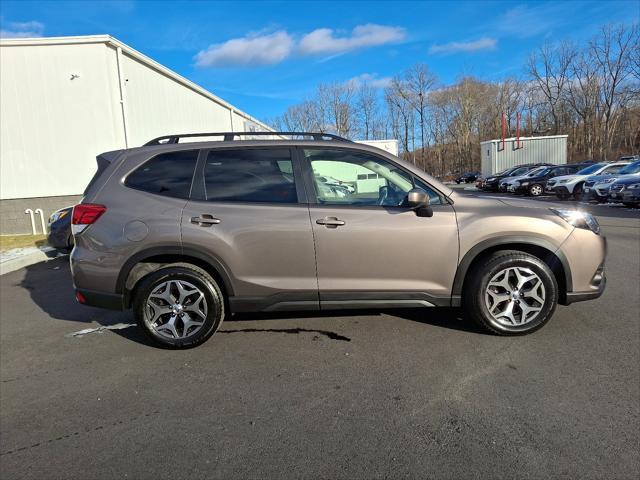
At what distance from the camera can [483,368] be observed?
3.34 meters

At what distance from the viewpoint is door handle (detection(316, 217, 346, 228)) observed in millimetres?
3727

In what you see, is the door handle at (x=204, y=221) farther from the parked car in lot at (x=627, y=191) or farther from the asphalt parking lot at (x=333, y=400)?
the parked car in lot at (x=627, y=191)

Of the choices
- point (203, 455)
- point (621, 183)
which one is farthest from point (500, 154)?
point (203, 455)

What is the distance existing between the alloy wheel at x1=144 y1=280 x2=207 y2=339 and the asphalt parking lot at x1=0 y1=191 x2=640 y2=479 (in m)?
0.22

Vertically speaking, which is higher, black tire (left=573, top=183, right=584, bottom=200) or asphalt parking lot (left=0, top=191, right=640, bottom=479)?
black tire (left=573, top=183, right=584, bottom=200)

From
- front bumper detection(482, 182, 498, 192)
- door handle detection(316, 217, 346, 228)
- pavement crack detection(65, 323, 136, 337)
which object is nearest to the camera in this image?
door handle detection(316, 217, 346, 228)

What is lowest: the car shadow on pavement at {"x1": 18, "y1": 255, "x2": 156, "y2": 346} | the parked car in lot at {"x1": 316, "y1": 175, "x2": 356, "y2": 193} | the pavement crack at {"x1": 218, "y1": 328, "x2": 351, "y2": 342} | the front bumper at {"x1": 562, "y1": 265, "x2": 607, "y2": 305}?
the pavement crack at {"x1": 218, "y1": 328, "x2": 351, "y2": 342}

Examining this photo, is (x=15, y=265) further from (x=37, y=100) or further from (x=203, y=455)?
(x=203, y=455)

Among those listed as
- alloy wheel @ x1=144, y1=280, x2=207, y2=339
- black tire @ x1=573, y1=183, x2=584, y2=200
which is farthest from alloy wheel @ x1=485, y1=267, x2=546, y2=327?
black tire @ x1=573, y1=183, x2=584, y2=200

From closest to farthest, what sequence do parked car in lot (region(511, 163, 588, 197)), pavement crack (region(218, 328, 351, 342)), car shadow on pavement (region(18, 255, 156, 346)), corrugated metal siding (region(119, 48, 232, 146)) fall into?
1. pavement crack (region(218, 328, 351, 342))
2. car shadow on pavement (region(18, 255, 156, 346))
3. corrugated metal siding (region(119, 48, 232, 146))
4. parked car in lot (region(511, 163, 588, 197))

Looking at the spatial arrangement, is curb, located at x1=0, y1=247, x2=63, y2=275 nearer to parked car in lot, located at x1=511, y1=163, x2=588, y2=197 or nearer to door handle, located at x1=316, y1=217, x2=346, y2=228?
door handle, located at x1=316, y1=217, x2=346, y2=228

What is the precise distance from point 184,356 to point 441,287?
2408 millimetres

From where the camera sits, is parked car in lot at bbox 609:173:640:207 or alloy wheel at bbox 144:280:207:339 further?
parked car in lot at bbox 609:173:640:207

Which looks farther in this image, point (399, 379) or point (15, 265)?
point (15, 265)
